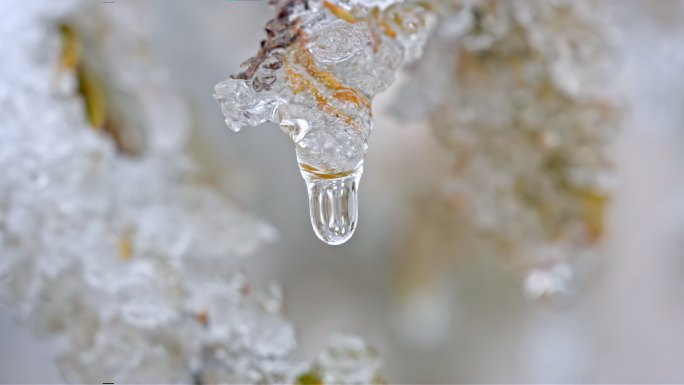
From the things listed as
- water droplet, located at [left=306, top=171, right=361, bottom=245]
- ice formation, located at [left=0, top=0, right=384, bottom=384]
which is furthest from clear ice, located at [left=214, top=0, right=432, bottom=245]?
ice formation, located at [left=0, top=0, right=384, bottom=384]

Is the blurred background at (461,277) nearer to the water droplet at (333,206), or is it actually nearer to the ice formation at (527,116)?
the ice formation at (527,116)

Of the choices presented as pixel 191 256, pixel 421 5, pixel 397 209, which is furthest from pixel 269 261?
pixel 421 5

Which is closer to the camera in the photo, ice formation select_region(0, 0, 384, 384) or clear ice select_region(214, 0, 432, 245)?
clear ice select_region(214, 0, 432, 245)

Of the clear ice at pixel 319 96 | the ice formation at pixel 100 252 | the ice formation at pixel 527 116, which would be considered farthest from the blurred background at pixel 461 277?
the clear ice at pixel 319 96

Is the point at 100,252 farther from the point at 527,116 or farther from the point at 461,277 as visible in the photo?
the point at 461,277

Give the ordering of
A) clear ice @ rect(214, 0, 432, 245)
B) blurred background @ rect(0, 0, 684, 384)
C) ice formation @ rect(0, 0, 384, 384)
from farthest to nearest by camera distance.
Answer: blurred background @ rect(0, 0, 684, 384)
ice formation @ rect(0, 0, 384, 384)
clear ice @ rect(214, 0, 432, 245)

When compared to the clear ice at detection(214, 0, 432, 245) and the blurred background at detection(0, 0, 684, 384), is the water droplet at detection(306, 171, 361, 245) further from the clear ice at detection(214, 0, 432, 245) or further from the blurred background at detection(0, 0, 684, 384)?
the blurred background at detection(0, 0, 684, 384)

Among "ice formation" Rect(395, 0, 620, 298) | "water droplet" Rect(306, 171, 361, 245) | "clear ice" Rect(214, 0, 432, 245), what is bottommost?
"water droplet" Rect(306, 171, 361, 245)
